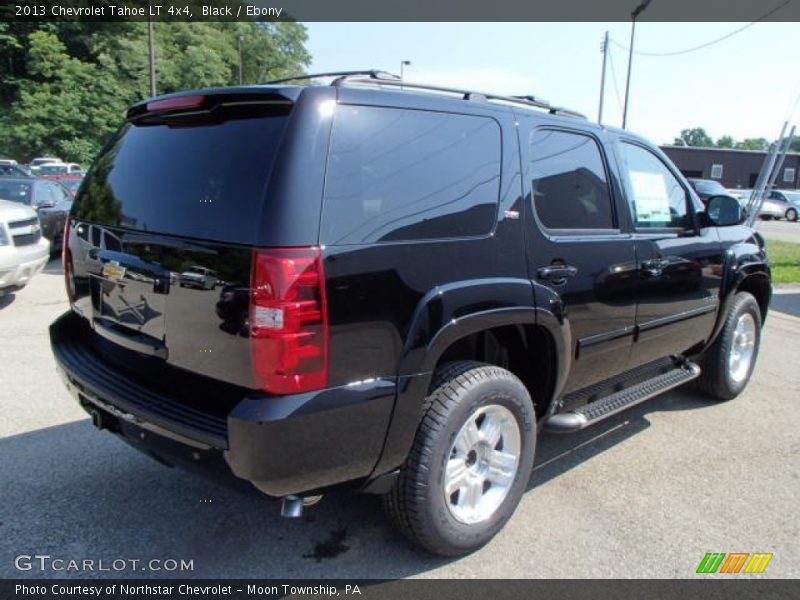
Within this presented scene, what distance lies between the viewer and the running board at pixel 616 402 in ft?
10.6

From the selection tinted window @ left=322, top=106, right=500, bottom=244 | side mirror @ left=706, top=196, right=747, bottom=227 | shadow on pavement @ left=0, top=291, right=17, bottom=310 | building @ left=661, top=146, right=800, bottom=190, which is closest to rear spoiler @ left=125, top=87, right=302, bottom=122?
tinted window @ left=322, top=106, right=500, bottom=244

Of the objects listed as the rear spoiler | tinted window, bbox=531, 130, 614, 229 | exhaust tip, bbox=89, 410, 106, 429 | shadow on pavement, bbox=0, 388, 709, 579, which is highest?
the rear spoiler

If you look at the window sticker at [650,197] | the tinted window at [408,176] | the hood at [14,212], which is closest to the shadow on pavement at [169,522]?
the tinted window at [408,176]

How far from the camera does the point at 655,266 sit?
12.3 ft

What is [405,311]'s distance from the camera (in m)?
2.39

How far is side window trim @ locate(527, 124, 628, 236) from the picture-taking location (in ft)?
9.98

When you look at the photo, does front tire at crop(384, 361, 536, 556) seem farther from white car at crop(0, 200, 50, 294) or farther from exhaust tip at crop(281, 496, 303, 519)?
white car at crop(0, 200, 50, 294)

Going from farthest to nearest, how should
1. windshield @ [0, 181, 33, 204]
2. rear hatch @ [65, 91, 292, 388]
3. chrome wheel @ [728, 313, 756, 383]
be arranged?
windshield @ [0, 181, 33, 204], chrome wheel @ [728, 313, 756, 383], rear hatch @ [65, 91, 292, 388]

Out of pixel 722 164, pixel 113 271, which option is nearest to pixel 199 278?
pixel 113 271

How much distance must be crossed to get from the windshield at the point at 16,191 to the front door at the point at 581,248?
9.25 meters

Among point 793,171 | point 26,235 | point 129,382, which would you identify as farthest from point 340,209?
point 793,171

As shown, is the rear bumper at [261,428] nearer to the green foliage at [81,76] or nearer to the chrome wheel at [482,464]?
the chrome wheel at [482,464]

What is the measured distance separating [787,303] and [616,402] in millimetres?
6934

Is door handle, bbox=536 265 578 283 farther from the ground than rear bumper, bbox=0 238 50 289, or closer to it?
farther from the ground
